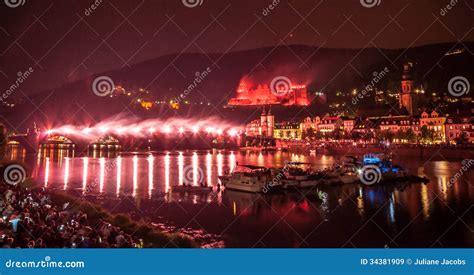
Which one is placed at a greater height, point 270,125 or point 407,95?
point 407,95

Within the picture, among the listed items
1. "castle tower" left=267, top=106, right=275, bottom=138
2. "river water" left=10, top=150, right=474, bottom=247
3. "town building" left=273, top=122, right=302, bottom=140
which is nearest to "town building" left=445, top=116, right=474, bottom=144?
"river water" left=10, top=150, right=474, bottom=247

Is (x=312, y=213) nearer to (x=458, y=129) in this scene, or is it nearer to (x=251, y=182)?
(x=251, y=182)

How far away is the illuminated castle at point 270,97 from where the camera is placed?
130 ft

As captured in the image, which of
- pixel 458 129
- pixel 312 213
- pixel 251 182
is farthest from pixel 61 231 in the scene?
pixel 458 129

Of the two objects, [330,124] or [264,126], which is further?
[264,126]

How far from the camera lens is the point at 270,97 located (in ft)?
136

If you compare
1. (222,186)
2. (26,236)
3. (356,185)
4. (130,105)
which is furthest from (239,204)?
(130,105)

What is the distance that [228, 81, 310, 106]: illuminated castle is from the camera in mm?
39656

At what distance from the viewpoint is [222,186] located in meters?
8.83

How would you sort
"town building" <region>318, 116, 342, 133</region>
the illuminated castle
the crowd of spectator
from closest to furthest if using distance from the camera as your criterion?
the crowd of spectator, "town building" <region>318, 116, 342, 133</region>, the illuminated castle

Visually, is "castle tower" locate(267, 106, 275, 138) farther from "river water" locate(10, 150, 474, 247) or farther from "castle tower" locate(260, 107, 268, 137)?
"river water" locate(10, 150, 474, 247)

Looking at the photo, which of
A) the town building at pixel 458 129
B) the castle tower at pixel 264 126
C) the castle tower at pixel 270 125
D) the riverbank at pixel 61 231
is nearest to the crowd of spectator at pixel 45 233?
the riverbank at pixel 61 231
